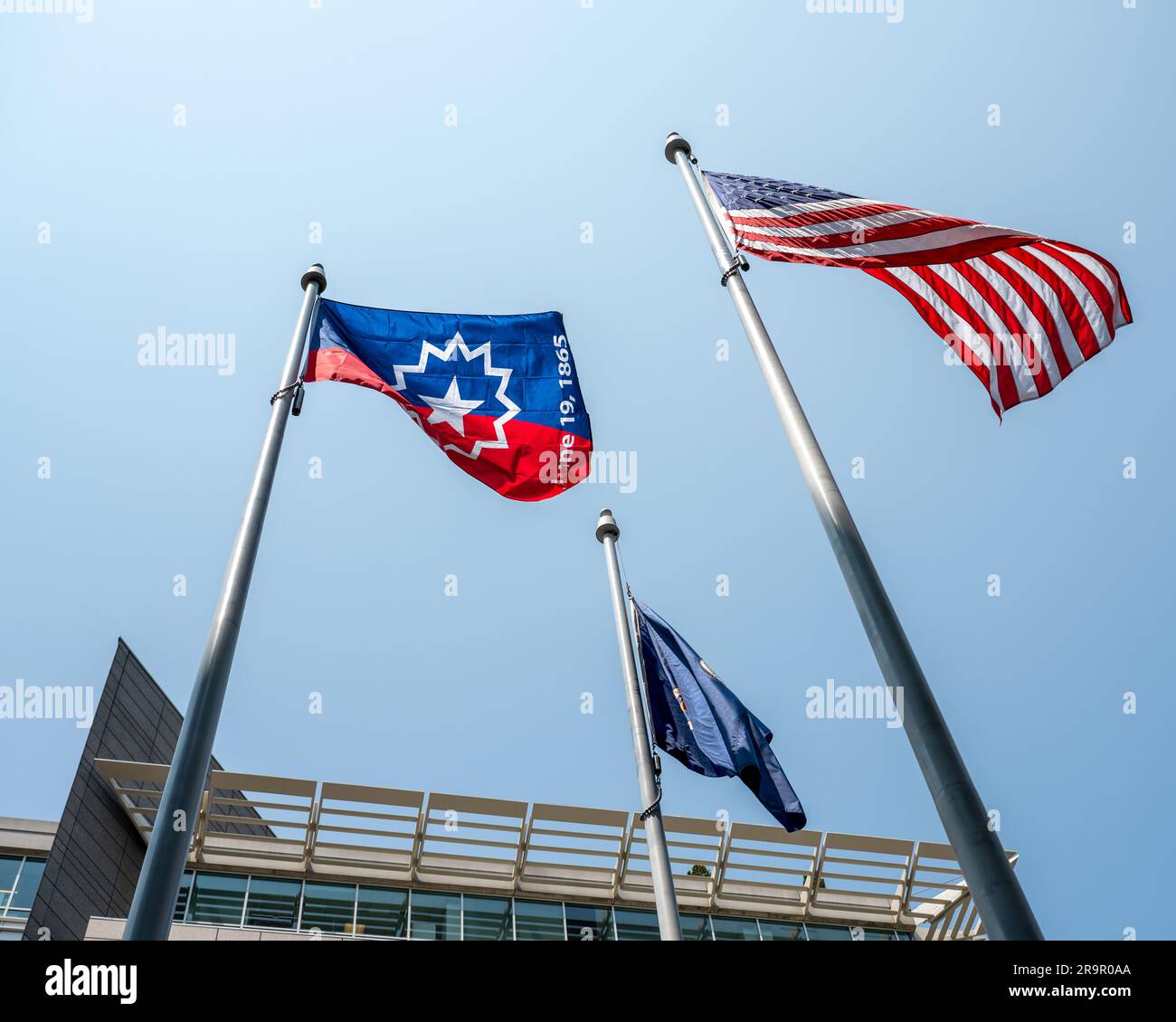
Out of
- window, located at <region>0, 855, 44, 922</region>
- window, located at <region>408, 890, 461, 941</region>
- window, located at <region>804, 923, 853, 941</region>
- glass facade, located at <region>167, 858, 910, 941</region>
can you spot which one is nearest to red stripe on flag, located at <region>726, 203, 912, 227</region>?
glass facade, located at <region>167, 858, 910, 941</region>

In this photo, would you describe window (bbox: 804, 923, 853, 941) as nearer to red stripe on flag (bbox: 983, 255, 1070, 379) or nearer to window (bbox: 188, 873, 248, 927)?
window (bbox: 188, 873, 248, 927)

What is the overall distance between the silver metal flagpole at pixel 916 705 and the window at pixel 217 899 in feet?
65.5

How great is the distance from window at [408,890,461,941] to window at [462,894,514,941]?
232 mm

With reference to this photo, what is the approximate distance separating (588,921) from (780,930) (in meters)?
5.21

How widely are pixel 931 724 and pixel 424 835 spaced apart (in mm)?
20327

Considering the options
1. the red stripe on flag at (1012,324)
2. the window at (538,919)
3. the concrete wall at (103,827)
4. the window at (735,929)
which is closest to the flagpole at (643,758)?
the red stripe on flag at (1012,324)

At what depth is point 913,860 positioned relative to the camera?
2728 centimetres

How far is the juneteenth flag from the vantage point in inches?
455

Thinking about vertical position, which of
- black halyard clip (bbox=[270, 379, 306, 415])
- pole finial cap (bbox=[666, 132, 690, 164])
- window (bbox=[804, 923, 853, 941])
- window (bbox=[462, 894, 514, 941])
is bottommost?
window (bbox=[804, 923, 853, 941])

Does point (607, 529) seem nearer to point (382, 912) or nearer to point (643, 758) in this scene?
point (643, 758)

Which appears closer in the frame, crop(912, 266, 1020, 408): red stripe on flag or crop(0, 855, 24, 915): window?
crop(912, 266, 1020, 408): red stripe on flag

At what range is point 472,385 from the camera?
12.1 meters
